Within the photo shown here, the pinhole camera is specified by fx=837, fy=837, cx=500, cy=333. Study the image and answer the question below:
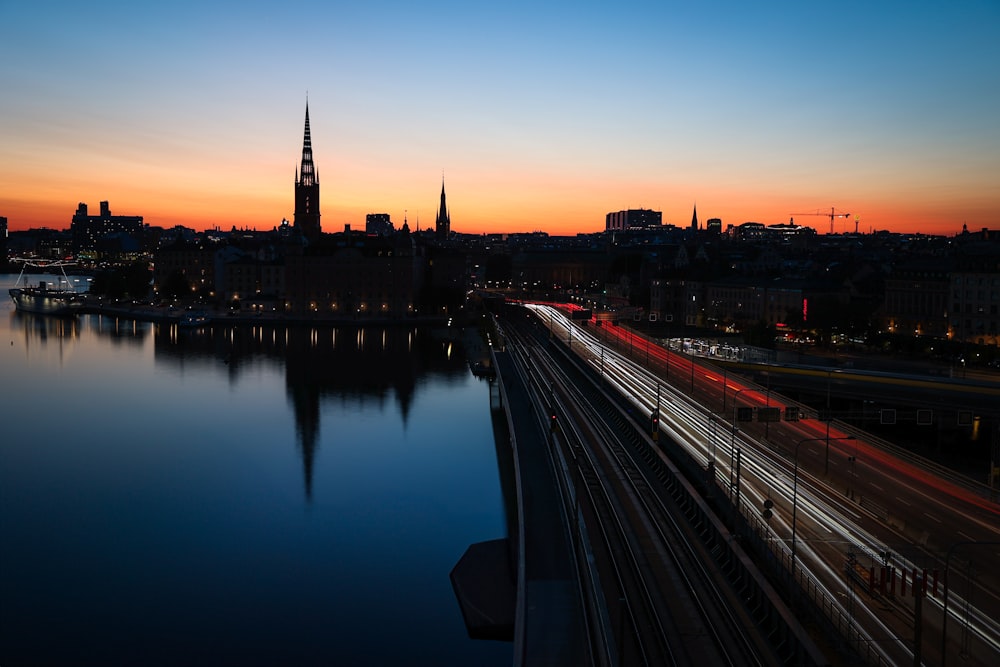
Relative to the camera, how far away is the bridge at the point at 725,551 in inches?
256

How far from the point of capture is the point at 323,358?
2930 centimetres

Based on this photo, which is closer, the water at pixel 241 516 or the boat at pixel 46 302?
the water at pixel 241 516

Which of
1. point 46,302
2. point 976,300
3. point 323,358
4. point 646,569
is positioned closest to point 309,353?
point 323,358

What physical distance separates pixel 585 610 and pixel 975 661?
295 cm

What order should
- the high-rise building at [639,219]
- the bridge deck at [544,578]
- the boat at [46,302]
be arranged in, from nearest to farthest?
1. the bridge deck at [544,578]
2. the boat at [46,302]
3. the high-rise building at [639,219]

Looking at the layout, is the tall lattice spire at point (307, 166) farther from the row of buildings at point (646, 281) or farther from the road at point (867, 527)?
the road at point (867, 527)

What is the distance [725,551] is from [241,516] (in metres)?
7.62

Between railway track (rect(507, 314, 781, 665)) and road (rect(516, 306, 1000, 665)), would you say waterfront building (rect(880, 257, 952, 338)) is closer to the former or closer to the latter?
road (rect(516, 306, 1000, 665))

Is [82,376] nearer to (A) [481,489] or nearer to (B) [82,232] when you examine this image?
(A) [481,489]

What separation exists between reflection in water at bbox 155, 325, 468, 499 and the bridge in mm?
5605

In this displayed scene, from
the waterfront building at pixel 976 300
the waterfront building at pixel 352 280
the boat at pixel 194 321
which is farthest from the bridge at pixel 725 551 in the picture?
the waterfront building at pixel 352 280

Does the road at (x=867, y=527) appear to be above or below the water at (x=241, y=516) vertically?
above

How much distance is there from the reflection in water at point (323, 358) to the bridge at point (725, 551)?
221 inches

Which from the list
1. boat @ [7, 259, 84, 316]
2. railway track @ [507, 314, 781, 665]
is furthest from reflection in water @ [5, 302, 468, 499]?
railway track @ [507, 314, 781, 665]
